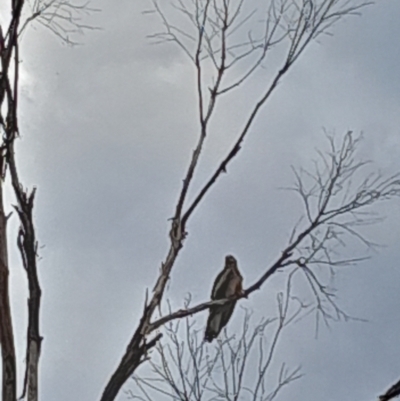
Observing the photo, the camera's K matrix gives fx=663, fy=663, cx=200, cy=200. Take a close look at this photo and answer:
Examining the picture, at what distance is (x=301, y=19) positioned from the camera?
494cm

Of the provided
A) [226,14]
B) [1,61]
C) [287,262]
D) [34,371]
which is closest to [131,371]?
[34,371]

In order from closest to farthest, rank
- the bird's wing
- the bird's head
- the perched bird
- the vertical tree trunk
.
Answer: the vertical tree trunk < the bird's wing < the perched bird < the bird's head

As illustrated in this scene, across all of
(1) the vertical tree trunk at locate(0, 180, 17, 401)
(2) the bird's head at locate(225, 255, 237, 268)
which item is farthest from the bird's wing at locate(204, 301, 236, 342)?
(1) the vertical tree trunk at locate(0, 180, 17, 401)

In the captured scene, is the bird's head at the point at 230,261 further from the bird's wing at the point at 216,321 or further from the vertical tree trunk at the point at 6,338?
the vertical tree trunk at the point at 6,338

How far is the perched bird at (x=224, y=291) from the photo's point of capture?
664 centimetres

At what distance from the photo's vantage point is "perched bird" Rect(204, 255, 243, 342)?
664 cm

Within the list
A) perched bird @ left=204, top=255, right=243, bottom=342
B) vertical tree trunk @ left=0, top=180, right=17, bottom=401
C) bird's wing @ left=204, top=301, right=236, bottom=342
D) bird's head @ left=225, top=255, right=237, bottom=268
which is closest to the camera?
vertical tree trunk @ left=0, top=180, right=17, bottom=401

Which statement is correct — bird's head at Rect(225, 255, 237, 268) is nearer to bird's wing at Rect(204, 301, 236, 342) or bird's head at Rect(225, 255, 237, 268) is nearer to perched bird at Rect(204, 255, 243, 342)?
perched bird at Rect(204, 255, 243, 342)

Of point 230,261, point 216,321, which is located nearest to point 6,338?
point 216,321

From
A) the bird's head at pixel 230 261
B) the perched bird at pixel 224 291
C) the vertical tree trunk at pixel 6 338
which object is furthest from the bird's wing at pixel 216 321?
the vertical tree trunk at pixel 6 338

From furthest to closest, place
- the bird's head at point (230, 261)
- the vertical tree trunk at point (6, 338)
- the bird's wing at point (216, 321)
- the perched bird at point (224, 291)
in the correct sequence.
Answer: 1. the bird's head at point (230, 261)
2. the perched bird at point (224, 291)
3. the bird's wing at point (216, 321)
4. the vertical tree trunk at point (6, 338)

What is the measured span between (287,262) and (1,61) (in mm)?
2271

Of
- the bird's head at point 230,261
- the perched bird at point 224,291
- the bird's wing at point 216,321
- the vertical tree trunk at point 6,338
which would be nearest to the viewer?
the vertical tree trunk at point 6,338

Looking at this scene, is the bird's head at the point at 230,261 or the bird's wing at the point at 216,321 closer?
the bird's wing at the point at 216,321
